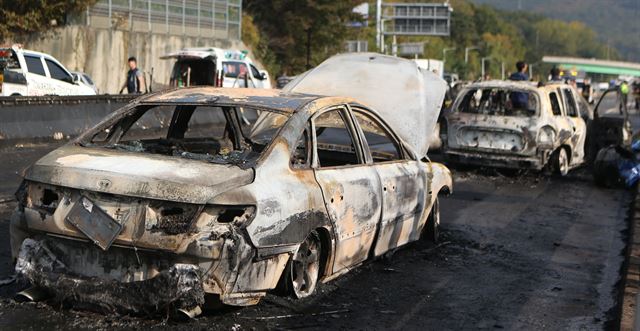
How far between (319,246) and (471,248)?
3001mm

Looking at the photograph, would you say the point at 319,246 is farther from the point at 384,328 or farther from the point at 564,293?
the point at 564,293

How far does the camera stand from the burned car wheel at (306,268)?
18.4ft

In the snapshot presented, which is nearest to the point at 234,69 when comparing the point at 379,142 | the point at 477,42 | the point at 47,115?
the point at 47,115

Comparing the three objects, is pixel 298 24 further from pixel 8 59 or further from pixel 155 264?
pixel 155 264

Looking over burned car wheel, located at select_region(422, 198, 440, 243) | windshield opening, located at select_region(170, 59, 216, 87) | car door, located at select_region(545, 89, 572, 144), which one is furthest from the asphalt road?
windshield opening, located at select_region(170, 59, 216, 87)

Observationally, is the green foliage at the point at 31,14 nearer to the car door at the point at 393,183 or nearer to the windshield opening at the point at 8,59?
the windshield opening at the point at 8,59

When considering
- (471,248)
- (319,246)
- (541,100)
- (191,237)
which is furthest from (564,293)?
(541,100)

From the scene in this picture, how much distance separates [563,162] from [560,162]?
138 mm

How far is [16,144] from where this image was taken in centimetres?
1443

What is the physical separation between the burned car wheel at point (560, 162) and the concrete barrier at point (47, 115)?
8.52m

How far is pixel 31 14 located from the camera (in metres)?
32.9

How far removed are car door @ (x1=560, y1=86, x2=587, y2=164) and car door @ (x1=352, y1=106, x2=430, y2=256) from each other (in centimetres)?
803

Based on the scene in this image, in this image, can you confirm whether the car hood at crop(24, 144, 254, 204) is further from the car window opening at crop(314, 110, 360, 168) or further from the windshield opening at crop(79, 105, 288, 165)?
the car window opening at crop(314, 110, 360, 168)

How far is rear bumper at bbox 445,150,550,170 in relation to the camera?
14.0 metres
